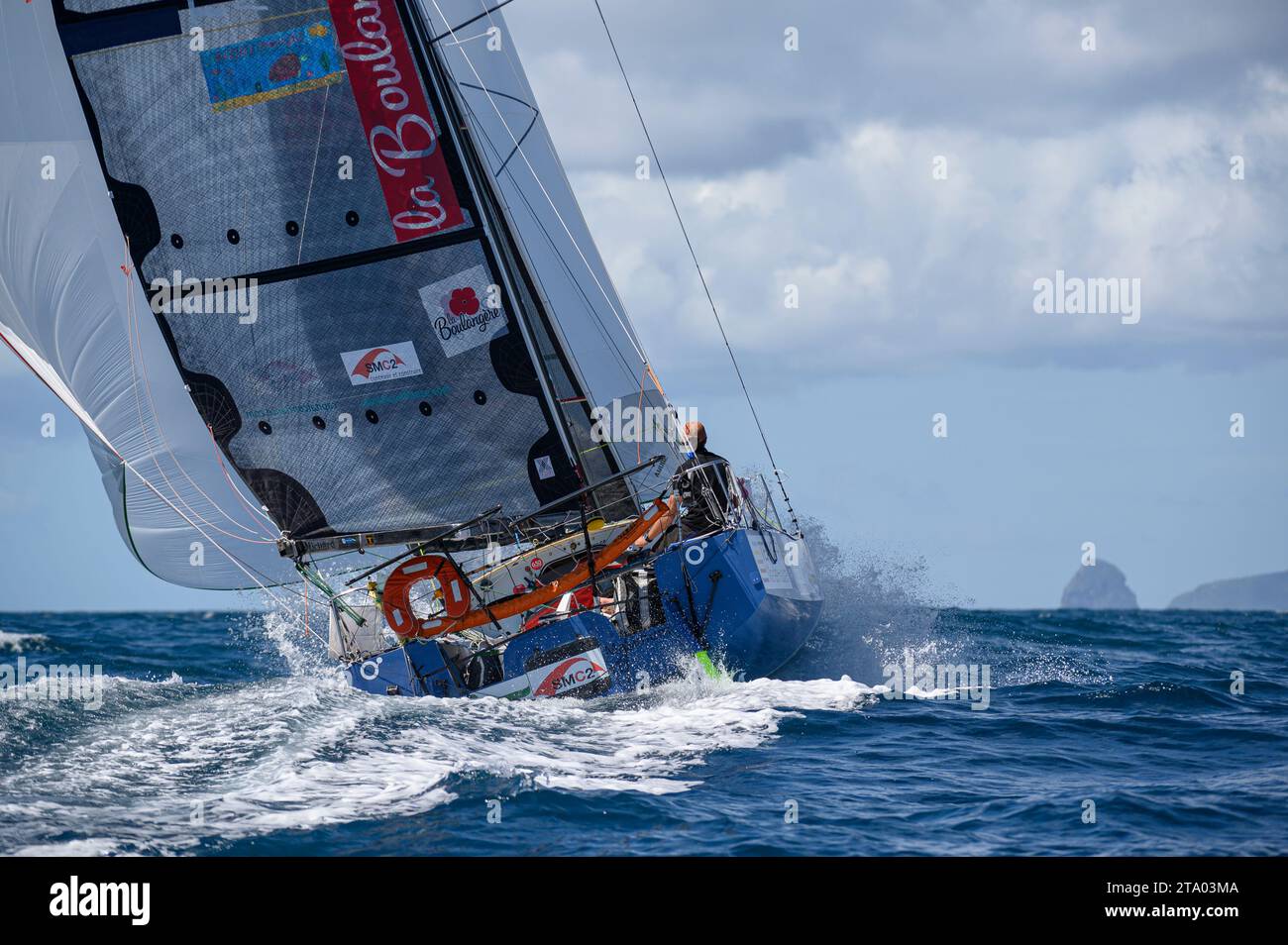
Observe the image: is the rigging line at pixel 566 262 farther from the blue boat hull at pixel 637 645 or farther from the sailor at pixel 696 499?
the blue boat hull at pixel 637 645

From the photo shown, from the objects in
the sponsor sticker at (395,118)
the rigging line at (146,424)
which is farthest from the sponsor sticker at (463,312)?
the rigging line at (146,424)

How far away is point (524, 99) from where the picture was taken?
1247 centimetres

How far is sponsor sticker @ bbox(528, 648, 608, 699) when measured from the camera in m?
10.1

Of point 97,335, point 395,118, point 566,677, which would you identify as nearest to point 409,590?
point 566,677

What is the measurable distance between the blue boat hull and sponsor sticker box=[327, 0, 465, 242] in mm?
3374

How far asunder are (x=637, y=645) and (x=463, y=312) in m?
3.11

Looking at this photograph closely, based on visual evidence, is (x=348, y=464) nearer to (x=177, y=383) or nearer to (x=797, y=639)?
(x=177, y=383)

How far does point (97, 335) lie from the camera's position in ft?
39.5

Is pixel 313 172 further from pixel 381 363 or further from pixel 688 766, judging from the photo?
pixel 688 766

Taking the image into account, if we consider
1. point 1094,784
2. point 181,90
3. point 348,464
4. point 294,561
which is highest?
point 181,90

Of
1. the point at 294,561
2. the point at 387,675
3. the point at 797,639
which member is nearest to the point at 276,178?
the point at 294,561

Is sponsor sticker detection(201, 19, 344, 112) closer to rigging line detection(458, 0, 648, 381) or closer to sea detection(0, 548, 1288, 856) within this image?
rigging line detection(458, 0, 648, 381)
